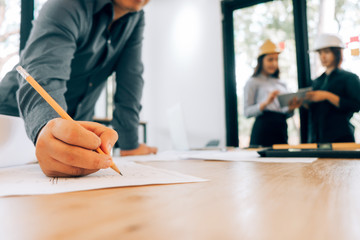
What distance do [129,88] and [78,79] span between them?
0.76ft

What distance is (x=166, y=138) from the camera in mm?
3318

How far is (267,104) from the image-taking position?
1.88m

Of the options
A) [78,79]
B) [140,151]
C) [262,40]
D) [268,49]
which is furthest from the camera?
[262,40]

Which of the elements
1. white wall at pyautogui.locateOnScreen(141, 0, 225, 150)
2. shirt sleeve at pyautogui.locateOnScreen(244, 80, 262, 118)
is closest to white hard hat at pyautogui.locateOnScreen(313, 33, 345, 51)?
shirt sleeve at pyautogui.locateOnScreen(244, 80, 262, 118)

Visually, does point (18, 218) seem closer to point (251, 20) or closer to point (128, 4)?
point (128, 4)

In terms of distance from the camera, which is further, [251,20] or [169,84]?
[169,84]

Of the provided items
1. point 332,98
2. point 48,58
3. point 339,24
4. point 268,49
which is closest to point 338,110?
point 332,98

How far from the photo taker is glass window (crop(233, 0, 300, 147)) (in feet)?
8.09

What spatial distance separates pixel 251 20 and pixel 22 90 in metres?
2.76

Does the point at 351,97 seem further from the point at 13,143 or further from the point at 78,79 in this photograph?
the point at 13,143

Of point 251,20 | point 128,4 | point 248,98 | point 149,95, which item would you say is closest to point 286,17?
point 251,20

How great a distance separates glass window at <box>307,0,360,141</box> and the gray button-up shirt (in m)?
1.74

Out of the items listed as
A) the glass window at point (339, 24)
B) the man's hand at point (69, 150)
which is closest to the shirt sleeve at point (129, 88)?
the man's hand at point (69, 150)

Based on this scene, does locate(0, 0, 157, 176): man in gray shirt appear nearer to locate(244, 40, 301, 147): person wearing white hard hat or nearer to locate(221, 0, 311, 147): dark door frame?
locate(244, 40, 301, 147): person wearing white hard hat
